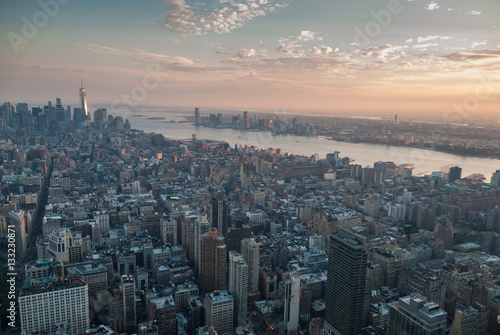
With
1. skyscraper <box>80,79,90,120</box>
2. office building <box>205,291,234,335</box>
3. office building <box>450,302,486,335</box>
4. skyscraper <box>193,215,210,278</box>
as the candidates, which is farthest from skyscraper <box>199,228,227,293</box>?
skyscraper <box>80,79,90,120</box>

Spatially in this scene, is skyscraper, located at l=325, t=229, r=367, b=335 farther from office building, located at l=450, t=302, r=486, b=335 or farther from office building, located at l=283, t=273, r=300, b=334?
office building, located at l=450, t=302, r=486, b=335

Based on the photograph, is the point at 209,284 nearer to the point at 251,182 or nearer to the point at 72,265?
the point at 72,265

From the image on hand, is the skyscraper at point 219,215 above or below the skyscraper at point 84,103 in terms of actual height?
below

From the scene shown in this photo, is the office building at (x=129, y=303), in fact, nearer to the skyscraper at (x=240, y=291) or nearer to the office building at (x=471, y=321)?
the skyscraper at (x=240, y=291)

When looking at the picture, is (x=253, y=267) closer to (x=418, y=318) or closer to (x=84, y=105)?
(x=418, y=318)

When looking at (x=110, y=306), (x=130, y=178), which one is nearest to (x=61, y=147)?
(x=130, y=178)

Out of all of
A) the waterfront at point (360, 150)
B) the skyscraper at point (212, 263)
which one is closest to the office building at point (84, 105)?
the waterfront at point (360, 150)
